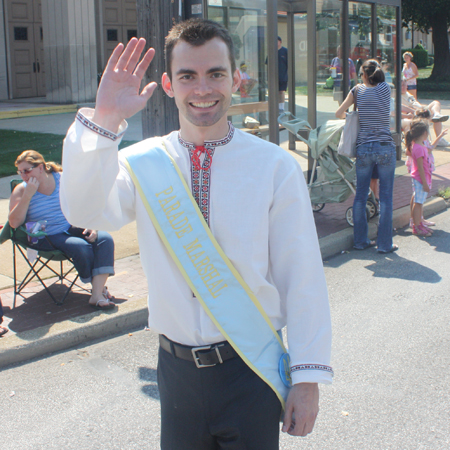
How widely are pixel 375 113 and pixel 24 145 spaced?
8.23 metres

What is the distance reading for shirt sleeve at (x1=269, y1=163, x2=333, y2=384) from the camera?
1.86 m

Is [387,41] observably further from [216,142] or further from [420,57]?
[420,57]

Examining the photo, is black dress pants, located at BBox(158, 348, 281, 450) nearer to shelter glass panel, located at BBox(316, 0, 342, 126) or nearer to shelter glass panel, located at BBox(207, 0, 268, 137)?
shelter glass panel, located at BBox(207, 0, 268, 137)

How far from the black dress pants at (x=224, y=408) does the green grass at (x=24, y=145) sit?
29.9ft

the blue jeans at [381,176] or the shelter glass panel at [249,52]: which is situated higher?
the shelter glass panel at [249,52]

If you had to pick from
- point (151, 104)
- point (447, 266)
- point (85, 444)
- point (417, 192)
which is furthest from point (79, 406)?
point (417, 192)

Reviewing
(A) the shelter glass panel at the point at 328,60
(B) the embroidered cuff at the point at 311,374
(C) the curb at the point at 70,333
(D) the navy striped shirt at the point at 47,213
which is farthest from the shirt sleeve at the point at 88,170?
(A) the shelter glass panel at the point at 328,60

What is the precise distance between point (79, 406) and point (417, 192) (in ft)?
17.0

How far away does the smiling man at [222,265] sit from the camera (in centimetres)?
188

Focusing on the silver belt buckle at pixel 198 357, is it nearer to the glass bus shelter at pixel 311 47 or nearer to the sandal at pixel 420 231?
the glass bus shelter at pixel 311 47

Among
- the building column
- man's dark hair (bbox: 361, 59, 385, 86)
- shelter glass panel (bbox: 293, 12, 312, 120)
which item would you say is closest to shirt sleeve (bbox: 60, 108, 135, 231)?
man's dark hair (bbox: 361, 59, 385, 86)

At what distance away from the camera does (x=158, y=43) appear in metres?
6.26

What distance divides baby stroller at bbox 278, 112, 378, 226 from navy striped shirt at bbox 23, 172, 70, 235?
137 inches

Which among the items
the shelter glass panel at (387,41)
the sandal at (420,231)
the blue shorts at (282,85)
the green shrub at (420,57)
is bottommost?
the sandal at (420,231)
